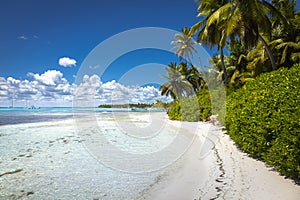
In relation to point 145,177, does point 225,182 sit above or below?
above

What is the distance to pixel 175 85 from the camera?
3738 centimetres

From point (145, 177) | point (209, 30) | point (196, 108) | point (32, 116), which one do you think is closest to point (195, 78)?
point (196, 108)

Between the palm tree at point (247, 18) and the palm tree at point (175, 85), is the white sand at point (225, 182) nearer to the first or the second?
the palm tree at point (247, 18)

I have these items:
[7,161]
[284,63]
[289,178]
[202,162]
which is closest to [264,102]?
[289,178]

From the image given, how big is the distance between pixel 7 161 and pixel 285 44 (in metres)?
18.2

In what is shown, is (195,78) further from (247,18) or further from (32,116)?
(32,116)

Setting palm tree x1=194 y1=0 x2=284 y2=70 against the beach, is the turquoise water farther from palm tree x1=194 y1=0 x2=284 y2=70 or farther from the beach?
→ palm tree x1=194 y1=0 x2=284 y2=70

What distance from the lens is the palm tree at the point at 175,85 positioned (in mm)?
36647

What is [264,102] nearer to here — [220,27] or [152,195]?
[152,195]

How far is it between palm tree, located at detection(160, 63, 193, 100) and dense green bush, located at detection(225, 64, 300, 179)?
30879 millimetres

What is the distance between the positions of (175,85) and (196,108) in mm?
16868

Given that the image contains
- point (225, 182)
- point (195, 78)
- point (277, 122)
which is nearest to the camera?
point (277, 122)

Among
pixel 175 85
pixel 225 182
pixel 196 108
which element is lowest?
pixel 225 182

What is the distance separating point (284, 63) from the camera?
1644 centimetres
